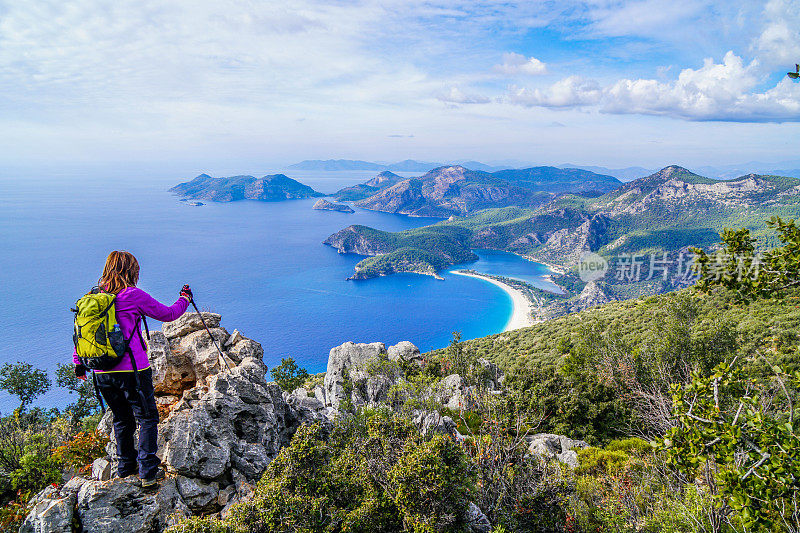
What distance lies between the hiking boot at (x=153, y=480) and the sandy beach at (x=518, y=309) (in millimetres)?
113613

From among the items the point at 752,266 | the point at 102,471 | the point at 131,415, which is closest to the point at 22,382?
the point at 102,471

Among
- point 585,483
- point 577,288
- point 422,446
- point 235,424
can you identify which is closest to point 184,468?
point 235,424

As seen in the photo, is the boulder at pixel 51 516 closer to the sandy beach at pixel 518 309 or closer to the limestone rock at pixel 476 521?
the limestone rock at pixel 476 521

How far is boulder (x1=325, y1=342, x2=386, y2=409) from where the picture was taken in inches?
1245

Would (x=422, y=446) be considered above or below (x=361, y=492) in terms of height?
above

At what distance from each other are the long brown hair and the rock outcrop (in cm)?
377

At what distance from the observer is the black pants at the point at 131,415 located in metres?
6.79

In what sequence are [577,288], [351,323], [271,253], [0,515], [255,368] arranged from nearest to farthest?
[0,515] < [255,368] < [351,323] < [577,288] < [271,253]

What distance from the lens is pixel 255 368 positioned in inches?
478

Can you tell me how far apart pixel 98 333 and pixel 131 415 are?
6.36 feet

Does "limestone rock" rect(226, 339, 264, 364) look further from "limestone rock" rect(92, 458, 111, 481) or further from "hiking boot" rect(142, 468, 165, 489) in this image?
"hiking boot" rect(142, 468, 165, 489)

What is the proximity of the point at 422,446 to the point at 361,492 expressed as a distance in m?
1.56

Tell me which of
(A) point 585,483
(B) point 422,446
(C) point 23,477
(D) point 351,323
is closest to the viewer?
(B) point 422,446

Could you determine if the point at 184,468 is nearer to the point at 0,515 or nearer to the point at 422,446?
the point at 0,515
